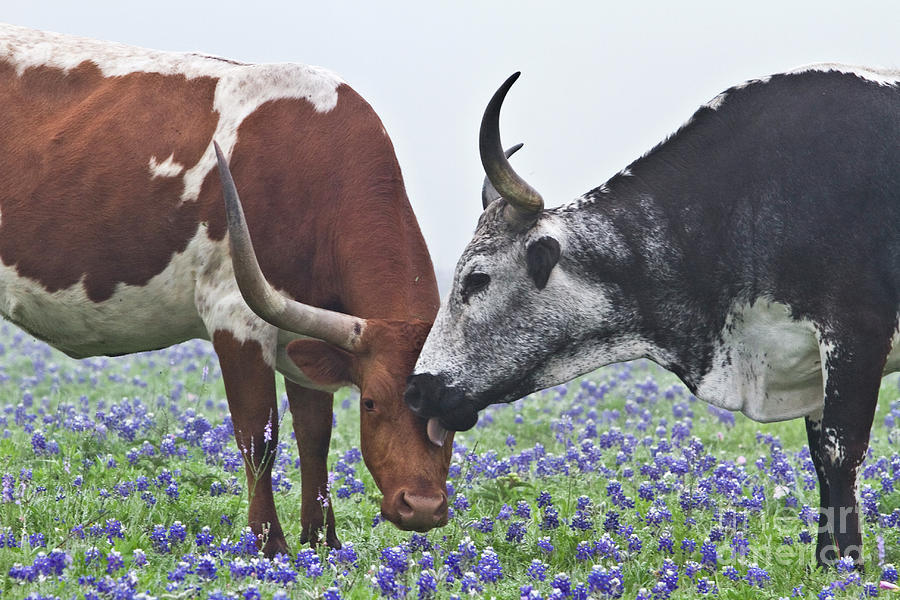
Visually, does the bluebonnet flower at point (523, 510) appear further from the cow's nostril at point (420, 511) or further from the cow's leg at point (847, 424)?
the cow's leg at point (847, 424)

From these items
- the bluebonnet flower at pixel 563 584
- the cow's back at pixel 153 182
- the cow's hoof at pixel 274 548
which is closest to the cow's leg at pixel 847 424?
the bluebonnet flower at pixel 563 584

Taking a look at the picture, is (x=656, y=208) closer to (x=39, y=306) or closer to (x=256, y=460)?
(x=256, y=460)

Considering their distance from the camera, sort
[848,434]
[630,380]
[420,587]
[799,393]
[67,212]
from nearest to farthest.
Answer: [420,587] < [848,434] < [799,393] < [67,212] < [630,380]

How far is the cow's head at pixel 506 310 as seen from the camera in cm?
547

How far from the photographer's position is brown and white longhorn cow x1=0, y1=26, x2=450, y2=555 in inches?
219

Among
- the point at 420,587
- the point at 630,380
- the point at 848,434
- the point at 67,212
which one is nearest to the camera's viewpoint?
the point at 420,587

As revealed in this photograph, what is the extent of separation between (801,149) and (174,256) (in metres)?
3.17

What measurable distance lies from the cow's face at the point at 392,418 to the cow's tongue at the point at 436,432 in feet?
0.10

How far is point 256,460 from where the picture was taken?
6000 mm

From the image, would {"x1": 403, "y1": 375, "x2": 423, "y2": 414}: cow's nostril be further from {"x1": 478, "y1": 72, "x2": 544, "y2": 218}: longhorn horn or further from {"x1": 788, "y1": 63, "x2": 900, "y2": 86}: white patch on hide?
{"x1": 788, "y1": 63, "x2": 900, "y2": 86}: white patch on hide

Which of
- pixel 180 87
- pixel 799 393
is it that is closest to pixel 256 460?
pixel 180 87

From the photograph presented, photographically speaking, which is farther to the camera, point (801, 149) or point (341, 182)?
point (341, 182)

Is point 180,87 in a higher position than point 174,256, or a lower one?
higher

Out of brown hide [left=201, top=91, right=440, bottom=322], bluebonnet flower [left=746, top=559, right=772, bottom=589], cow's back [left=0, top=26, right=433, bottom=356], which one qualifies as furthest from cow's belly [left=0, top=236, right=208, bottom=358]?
bluebonnet flower [left=746, top=559, right=772, bottom=589]
